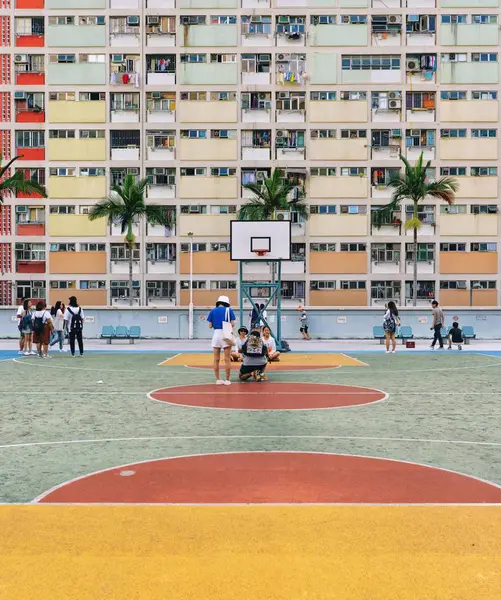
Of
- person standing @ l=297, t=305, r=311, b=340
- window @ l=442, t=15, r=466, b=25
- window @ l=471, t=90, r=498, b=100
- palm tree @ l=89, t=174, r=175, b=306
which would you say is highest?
window @ l=442, t=15, r=466, b=25

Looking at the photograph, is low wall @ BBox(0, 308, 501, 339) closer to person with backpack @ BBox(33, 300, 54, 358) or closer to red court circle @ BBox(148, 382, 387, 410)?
person with backpack @ BBox(33, 300, 54, 358)

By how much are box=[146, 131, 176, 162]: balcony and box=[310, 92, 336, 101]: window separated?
30.5ft

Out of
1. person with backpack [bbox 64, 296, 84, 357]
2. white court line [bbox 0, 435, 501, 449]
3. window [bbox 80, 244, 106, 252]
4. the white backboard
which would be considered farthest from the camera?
window [bbox 80, 244, 106, 252]

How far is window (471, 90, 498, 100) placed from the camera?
45.3m

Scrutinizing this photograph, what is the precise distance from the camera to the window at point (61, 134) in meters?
46.0

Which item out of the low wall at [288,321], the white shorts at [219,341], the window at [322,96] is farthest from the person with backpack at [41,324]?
the window at [322,96]

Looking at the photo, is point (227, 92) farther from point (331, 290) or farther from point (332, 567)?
point (332, 567)

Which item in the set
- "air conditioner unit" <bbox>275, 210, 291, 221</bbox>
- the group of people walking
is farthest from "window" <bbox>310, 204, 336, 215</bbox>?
the group of people walking

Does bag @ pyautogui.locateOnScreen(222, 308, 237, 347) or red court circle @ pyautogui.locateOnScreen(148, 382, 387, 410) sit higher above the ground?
bag @ pyautogui.locateOnScreen(222, 308, 237, 347)

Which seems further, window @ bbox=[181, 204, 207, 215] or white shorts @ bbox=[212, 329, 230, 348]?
window @ bbox=[181, 204, 207, 215]

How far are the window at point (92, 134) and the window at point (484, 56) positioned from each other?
2453 cm

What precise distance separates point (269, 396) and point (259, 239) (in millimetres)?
12832

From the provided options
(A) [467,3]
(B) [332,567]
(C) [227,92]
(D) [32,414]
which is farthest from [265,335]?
(A) [467,3]

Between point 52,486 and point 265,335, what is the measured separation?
1062 cm
